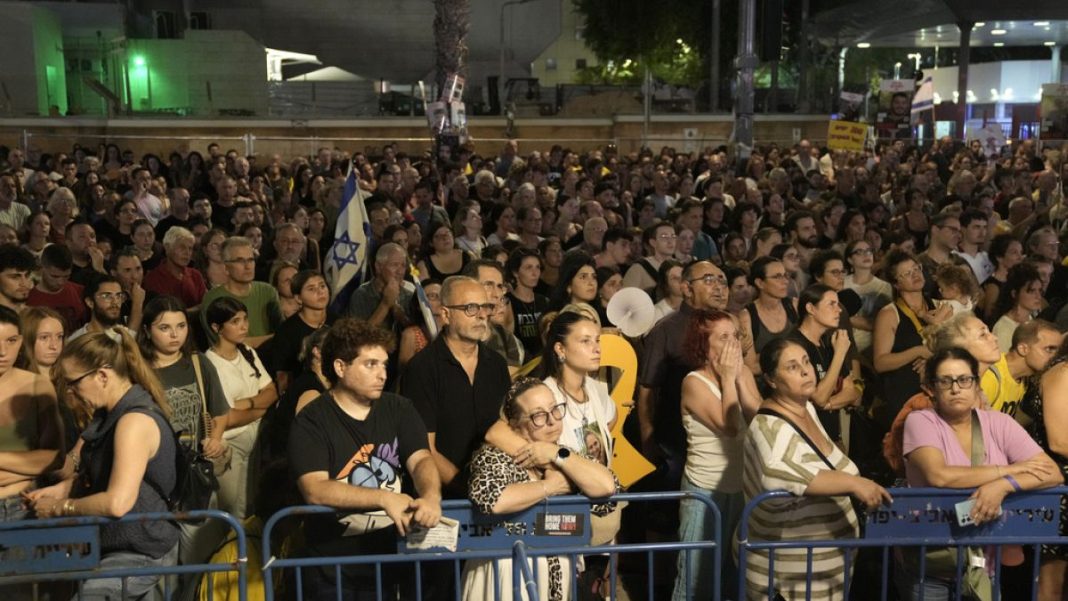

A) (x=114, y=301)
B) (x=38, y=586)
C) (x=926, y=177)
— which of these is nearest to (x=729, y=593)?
(x=38, y=586)

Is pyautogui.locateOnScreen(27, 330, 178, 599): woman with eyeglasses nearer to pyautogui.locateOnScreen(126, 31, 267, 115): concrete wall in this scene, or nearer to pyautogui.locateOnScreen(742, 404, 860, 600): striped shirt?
pyautogui.locateOnScreen(742, 404, 860, 600): striped shirt

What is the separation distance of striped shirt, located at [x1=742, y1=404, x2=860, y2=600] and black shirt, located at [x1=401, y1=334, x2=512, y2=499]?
4.35ft

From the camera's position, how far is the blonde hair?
4840mm

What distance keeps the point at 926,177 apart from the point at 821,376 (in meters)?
10.1

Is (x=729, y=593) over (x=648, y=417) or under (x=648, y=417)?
under

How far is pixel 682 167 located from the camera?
1986 centimetres

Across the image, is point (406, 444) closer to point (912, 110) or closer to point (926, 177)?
point (926, 177)

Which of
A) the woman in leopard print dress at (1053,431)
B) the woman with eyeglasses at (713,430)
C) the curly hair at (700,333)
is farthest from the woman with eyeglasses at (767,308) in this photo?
the woman in leopard print dress at (1053,431)

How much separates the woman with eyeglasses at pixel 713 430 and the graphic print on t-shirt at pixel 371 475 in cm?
152

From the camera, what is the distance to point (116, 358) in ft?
16.0

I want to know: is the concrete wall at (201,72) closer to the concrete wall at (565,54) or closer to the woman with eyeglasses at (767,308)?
the concrete wall at (565,54)

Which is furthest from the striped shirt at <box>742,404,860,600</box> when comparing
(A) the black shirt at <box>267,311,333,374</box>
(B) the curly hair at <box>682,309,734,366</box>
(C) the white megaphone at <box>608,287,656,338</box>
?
(A) the black shirt at <box>267,311,333,374</box>

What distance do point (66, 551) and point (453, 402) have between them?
188 centimetres

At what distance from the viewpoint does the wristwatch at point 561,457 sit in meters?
4.92
